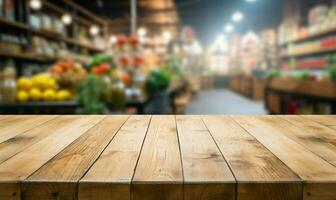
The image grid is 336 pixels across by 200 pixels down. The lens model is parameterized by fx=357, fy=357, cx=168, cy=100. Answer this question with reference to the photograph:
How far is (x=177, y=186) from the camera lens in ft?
2.32

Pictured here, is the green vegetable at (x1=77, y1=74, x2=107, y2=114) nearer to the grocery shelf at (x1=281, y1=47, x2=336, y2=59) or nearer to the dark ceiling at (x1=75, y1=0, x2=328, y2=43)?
the grocery shelf at (x1=281, y1=47, x2=336, y2=59)

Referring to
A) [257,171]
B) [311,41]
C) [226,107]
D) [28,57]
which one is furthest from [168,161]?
[311,41]

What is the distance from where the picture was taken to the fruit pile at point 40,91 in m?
2.60

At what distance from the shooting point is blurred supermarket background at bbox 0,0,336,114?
262 centimetres

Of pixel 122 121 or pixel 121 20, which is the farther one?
pixel 121 20

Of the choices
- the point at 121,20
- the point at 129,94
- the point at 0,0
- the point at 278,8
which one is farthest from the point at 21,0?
the point at 278,8

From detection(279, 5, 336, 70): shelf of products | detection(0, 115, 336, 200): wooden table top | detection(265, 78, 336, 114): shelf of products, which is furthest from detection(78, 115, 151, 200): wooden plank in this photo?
detection(279, 5, 336, 70): shelf of products

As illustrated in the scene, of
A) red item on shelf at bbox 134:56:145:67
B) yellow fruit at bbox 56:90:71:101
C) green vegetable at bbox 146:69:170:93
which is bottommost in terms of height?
yellow fruit at bbox 56:90:71:101

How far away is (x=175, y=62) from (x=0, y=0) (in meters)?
3.39

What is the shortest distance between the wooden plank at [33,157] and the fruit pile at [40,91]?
139 centimetres

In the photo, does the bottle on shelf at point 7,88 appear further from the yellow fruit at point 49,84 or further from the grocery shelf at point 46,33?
the grocery shelf at point 46,33

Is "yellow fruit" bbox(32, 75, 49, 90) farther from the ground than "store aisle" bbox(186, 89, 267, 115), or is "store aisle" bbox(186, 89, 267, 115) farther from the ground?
"yellow fruit" bbox(32, 75, 49, 90)

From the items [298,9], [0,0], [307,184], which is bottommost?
[307,184]

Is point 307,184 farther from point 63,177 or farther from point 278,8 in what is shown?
point 278,8
